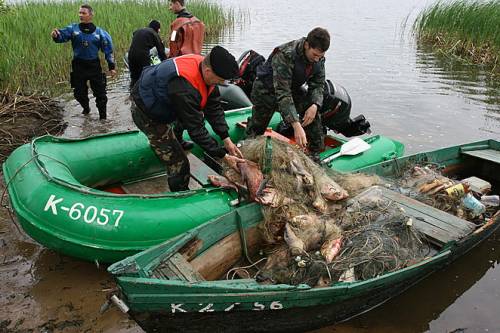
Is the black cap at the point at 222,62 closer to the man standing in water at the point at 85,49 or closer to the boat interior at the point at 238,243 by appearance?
the boat interior at the point at 238,243

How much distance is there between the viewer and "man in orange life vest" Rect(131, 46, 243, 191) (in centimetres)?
374

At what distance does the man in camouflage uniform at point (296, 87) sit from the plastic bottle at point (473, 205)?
5.49 feet

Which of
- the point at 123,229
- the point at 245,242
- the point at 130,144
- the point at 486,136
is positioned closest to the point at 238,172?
the point at 245,242

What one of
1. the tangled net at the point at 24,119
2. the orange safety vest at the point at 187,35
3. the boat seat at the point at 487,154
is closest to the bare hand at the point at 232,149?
the orange safety vest at the point at 187,35

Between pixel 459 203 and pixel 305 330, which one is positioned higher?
pixel 459 203

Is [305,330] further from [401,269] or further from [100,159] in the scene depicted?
[100,159]

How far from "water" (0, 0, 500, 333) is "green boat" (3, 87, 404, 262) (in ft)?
1.55

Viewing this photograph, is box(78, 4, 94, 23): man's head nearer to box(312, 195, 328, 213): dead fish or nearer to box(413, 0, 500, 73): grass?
box(312, 195, 328, 213): dead fish

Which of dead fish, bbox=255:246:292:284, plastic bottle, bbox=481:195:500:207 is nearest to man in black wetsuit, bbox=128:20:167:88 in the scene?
dead fish, bbox=255:246:292:284

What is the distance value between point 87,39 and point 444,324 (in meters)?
6.63

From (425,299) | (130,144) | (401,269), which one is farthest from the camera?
(130,144)

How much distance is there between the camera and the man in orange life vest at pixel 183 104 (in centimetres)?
374

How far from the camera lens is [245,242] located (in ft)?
13.4

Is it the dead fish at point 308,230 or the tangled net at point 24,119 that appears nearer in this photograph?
the dead fish at point 308,230
